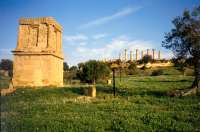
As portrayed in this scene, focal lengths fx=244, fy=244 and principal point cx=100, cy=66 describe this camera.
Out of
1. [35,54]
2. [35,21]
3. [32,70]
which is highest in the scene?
[35,21]

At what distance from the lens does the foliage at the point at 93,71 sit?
45.0 m

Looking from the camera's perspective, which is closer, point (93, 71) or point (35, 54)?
point (35, 54)

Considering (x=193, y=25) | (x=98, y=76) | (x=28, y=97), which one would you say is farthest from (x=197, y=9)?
(x=98, y=76)

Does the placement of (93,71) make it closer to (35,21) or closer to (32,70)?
(35,21)

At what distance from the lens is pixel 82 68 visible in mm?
46656

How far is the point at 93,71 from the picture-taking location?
1774 inches

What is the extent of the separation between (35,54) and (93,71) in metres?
20.2

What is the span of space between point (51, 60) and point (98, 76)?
789 inches

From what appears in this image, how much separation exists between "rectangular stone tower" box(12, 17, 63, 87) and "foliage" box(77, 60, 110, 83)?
17823 mm

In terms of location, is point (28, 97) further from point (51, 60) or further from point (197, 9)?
point (197, 9)

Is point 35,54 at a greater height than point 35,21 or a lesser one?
lesser

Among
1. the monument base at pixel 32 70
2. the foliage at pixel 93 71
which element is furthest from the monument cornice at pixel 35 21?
the foliage at pixel 93 71

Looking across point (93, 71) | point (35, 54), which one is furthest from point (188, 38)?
point (93, 71)

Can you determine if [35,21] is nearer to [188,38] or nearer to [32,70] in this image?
[32,70]
